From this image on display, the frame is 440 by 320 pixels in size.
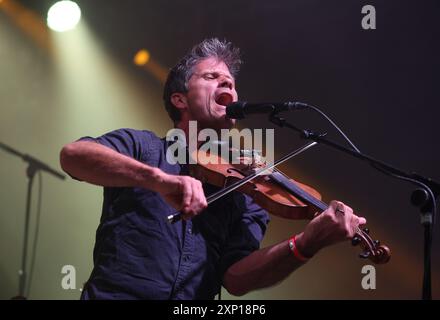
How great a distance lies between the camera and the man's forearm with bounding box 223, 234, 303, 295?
79.4 inches

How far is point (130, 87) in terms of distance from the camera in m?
3.65

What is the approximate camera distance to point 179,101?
Result: 2412mm

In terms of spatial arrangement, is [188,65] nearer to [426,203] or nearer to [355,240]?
[355,240]

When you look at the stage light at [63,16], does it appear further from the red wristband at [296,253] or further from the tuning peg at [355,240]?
the tuning peg at [355,240]

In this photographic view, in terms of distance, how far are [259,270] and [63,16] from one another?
2.31 m

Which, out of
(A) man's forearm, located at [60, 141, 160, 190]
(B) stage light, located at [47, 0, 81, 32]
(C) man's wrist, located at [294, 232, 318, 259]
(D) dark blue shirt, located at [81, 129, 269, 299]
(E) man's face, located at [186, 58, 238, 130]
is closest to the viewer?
(A) man's forearm, located at [60, 141, 160, 190]

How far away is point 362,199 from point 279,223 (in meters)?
0.47

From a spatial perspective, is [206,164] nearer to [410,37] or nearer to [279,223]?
[279,223]

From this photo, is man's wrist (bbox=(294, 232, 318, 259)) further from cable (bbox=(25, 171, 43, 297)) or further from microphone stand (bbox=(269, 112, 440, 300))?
cable (bbox=(25, 171, 43, 297))

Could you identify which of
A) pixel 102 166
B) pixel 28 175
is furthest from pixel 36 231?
pixel 102 166

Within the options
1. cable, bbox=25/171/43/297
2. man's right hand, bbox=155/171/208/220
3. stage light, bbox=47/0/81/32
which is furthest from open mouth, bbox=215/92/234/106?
stage light, bbox=47/0/81/32

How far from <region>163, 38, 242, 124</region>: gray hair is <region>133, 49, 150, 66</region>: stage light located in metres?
1.14

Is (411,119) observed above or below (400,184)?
above

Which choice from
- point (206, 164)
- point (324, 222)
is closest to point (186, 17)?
point (206, 164)
